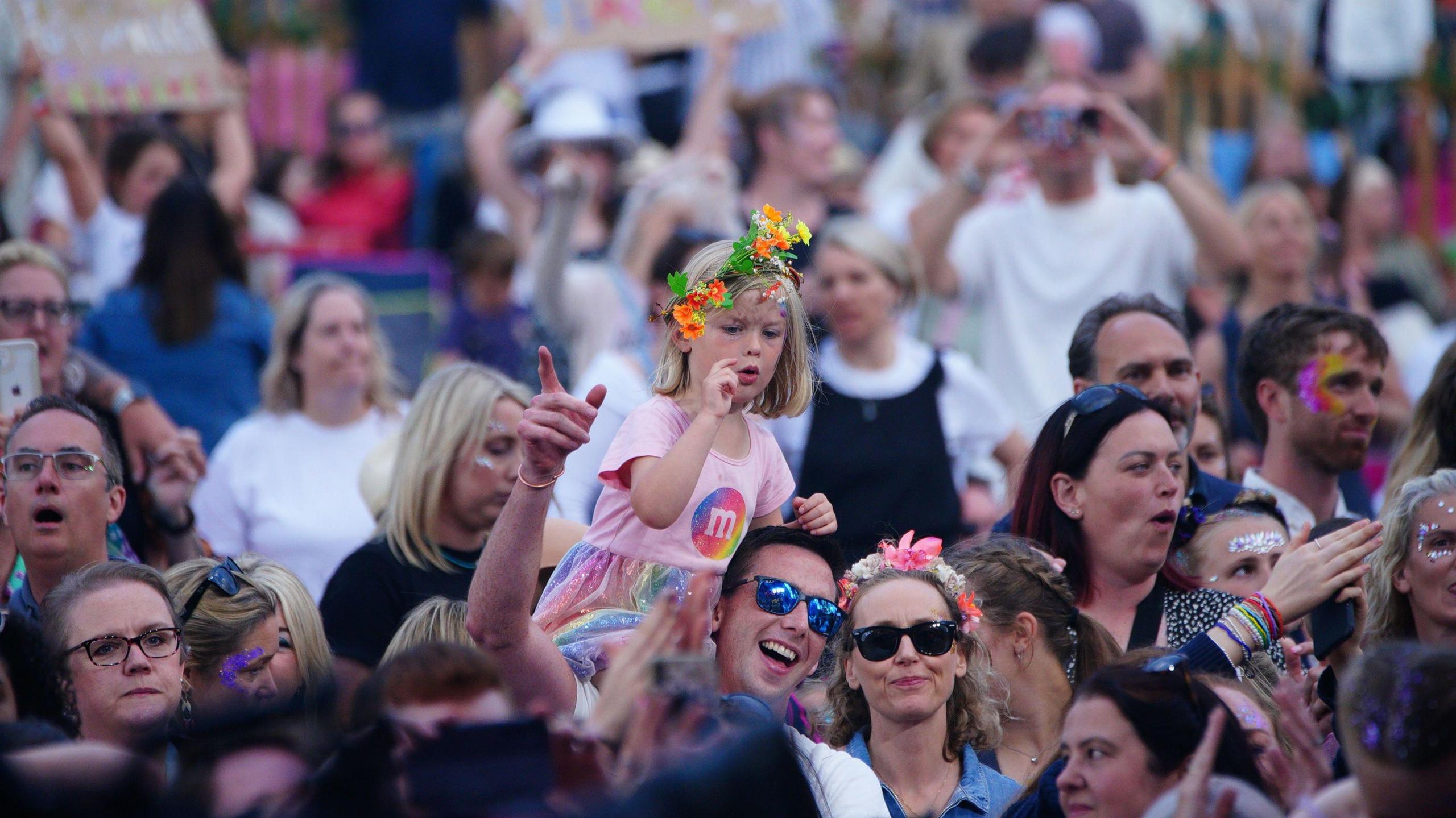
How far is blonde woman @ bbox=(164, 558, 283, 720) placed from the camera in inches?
171

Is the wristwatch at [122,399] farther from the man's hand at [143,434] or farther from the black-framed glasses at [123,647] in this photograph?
the black-framed glasses at [123,647]

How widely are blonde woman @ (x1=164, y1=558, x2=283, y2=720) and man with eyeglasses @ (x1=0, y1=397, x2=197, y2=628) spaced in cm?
31

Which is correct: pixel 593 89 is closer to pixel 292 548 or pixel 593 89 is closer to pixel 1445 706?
pixel 292 548

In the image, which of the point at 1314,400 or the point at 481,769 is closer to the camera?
the point at 481,769

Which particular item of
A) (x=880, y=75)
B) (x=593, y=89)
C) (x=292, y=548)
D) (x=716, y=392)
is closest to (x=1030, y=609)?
(x=716, y=392)

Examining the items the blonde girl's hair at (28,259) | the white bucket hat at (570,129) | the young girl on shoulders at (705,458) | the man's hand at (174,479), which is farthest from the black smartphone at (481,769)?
the white bucket hat at (570,129)

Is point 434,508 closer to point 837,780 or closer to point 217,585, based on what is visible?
point 217,585

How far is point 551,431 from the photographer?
347 centimetres

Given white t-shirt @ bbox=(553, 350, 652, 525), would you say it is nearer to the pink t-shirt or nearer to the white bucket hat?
the pink t-shirt

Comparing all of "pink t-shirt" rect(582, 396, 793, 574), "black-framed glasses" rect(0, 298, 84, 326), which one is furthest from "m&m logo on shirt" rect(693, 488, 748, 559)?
"black-framed glasses" rect(0, 298, 84, 326)

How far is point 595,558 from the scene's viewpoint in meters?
4.11

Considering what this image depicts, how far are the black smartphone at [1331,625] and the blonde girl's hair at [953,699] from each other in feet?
2.76

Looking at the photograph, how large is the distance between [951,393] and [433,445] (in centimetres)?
208

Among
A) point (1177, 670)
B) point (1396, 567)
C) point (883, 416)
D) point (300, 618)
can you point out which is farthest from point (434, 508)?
point (1396, 567)
